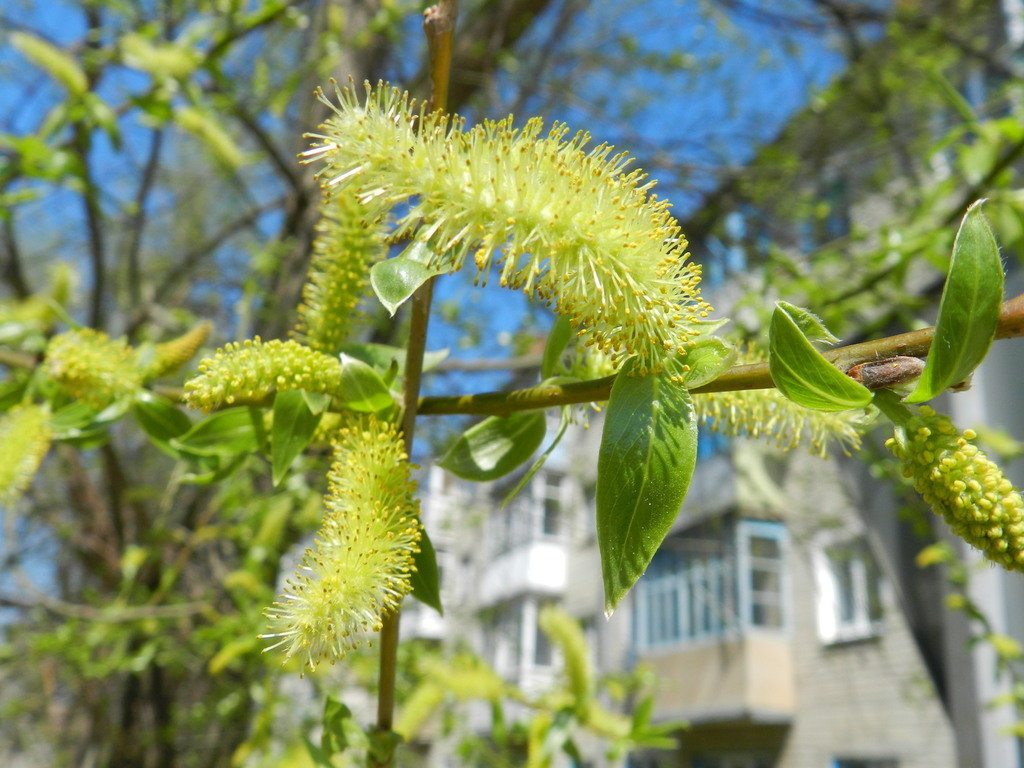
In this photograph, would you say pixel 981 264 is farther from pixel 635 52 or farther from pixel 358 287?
pixel 635 52

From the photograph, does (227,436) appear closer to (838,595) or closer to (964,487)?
(964,487)

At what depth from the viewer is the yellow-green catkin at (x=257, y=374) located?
20.3 inches

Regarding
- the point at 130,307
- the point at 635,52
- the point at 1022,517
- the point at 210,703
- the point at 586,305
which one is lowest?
the point at 210,703

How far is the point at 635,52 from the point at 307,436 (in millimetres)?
3598

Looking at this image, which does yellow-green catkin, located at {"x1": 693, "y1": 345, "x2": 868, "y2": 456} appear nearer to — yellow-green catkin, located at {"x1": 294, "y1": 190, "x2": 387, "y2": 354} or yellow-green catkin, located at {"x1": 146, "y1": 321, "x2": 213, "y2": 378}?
yellow-green catkin, located at {"x1": 294, "y1": 190, "x2": 387, "y2": 354}

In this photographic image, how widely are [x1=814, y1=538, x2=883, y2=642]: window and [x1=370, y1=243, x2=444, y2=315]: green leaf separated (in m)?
5.65

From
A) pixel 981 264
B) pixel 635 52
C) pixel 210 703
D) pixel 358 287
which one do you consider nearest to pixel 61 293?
pixel 358 287

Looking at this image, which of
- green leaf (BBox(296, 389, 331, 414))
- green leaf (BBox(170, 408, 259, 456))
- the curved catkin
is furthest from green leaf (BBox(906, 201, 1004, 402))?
green leaf (BBox(170, 408, 259, 456))

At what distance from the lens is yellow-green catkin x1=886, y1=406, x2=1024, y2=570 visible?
399 mm

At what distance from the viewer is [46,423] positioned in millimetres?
745

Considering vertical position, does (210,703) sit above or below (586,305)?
below

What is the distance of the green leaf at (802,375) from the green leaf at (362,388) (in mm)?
221

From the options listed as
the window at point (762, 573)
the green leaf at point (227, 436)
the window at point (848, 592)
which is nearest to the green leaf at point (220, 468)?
the green leaf at point (227, 436)

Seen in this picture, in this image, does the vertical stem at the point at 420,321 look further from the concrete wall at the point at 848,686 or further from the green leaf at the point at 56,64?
the concrete wall at the point at 848,686
